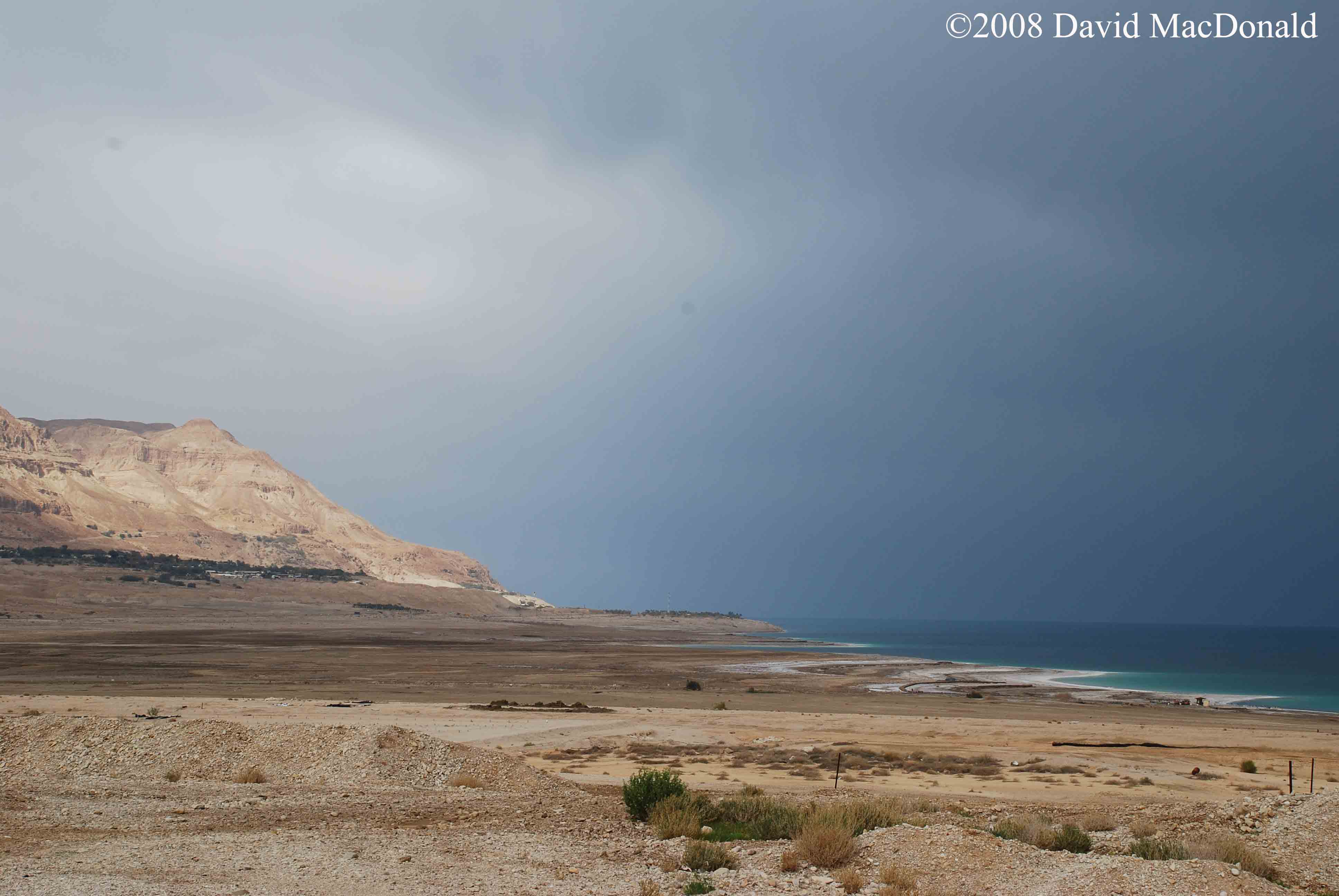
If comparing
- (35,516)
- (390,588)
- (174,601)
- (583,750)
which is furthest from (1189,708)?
(35,516)

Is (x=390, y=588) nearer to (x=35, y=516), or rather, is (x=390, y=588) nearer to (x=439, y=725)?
(x=35, y=516)

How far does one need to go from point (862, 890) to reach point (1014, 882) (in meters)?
1.77

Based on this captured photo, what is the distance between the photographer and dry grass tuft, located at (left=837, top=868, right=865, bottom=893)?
406 inches

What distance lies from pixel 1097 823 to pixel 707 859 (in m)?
7.04

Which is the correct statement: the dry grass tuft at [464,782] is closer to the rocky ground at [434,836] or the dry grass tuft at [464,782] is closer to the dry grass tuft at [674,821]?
the rocky ground at [434,836]

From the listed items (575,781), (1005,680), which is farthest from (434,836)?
(1005,680)

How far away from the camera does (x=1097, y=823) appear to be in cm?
1442

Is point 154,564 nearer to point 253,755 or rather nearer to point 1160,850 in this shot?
point 253,755

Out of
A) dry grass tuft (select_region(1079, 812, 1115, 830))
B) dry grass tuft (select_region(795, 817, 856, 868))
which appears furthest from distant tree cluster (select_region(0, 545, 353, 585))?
→ dry grass tuft (select_region(1079, 812, 1115, 830))

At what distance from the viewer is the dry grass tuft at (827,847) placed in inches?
445

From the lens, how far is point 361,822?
1386 cm

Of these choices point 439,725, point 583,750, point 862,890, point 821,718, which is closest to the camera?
point 862,890

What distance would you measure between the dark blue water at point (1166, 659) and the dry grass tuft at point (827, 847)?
50237 mm

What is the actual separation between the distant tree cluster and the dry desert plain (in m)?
86.1
